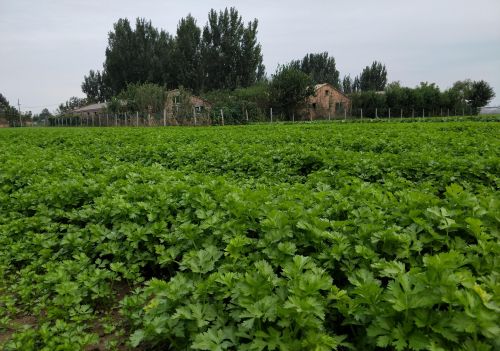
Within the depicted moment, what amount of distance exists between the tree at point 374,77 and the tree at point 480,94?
33.7 m

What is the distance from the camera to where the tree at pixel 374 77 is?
92.6m

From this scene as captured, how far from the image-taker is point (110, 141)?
14156mm

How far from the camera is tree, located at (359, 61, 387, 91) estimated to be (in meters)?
92.6

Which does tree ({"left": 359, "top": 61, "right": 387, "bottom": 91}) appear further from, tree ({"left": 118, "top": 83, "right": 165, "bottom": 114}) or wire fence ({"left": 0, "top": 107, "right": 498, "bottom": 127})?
tree ({"left": 118, "top": 83, "right": 165, "bottom": 114})

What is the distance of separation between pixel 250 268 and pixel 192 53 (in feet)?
207

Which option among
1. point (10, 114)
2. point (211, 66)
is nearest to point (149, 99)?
point (211, 66)

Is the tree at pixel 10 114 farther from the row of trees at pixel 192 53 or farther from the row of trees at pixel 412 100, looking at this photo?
the row of trees at pixel 412 100

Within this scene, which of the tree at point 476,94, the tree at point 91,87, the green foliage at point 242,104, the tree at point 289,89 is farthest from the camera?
the tree at point 91,87

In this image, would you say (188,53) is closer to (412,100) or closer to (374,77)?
(412,100)

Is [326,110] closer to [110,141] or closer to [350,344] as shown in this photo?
[110,141]

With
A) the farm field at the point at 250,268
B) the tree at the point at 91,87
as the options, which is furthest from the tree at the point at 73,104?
the farm field at the point at 250,268

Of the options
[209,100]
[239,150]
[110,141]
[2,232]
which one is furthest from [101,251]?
[209,100]

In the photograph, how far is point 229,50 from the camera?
201ft

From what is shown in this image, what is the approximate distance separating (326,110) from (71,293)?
49145 mm
